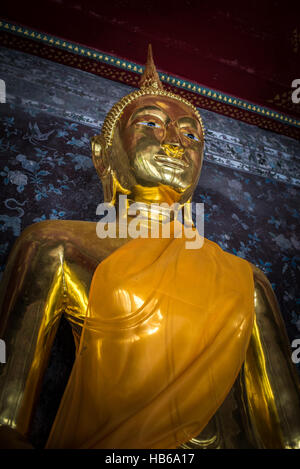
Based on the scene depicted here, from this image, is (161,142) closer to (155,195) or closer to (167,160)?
(167,160)

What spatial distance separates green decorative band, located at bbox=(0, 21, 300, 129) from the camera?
2420 mm

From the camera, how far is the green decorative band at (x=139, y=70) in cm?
242

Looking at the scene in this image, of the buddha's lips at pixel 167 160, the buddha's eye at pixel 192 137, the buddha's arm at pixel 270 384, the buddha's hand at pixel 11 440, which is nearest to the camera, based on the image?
the buddha's hand at pixel 11 440

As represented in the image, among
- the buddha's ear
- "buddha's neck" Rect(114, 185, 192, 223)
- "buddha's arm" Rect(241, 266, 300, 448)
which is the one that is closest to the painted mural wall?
the buddha's ear

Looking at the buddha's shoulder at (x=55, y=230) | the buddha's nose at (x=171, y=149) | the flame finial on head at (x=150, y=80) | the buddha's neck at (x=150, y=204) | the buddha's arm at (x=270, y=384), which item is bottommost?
the buddha's arm at (x=270, y=384)

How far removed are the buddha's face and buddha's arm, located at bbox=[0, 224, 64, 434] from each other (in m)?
0.52

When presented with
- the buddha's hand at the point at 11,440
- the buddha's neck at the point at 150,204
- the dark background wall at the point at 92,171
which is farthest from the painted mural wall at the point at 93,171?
the buddha's hand at the point at 11,440

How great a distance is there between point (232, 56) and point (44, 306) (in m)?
2.12

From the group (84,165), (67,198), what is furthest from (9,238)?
(84,165)

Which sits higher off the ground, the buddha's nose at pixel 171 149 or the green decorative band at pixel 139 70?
the green decorative band at pixel 139 70

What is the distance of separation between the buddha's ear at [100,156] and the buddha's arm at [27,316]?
0.56 m

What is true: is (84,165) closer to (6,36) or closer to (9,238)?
(9,238)

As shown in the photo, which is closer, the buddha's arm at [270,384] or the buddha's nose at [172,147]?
the buddha's arm at [270,384]

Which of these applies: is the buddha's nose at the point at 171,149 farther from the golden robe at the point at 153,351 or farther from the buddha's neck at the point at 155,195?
the golden robe at the point at 153,351
